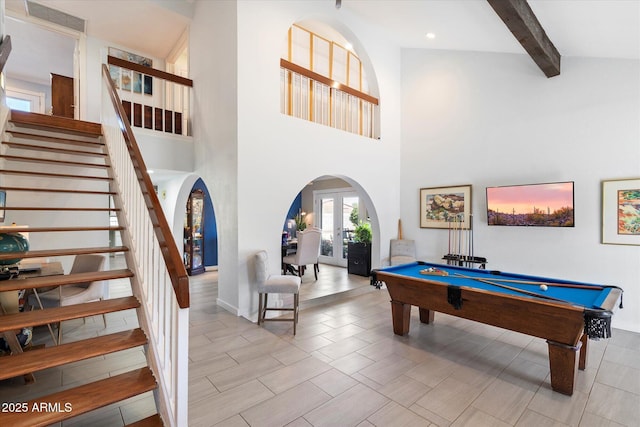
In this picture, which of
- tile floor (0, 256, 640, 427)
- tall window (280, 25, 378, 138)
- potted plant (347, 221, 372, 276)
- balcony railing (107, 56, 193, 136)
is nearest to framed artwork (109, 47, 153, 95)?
balcony railing (107, 56, 193, 136)

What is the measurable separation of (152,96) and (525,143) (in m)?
7.45

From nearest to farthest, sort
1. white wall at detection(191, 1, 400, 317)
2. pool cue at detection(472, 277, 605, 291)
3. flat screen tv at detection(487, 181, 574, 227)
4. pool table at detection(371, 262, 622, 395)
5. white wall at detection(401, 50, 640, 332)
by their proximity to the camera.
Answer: pool table at detection(371, 262, 622, 395) → pool cue at detection(472, 277, 605, 291) → white wall at detection(401, 50, 640, 332) → white wall at detection(191, 1, 400, 317) → flat screen tv at detection(487, 181, 574, 227)

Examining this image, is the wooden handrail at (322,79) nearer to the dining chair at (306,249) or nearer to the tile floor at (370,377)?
the dining chair at (306,249)

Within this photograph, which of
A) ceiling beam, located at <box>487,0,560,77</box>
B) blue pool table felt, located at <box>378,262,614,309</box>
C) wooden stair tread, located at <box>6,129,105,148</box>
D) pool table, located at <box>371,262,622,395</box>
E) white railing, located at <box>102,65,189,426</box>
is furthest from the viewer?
wooden stair tread, located at <box>6,129,105,148</box>

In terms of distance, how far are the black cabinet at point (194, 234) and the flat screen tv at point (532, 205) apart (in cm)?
652

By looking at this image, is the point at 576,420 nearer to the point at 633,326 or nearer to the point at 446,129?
the point at 633,326

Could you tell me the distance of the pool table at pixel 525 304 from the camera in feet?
7.70

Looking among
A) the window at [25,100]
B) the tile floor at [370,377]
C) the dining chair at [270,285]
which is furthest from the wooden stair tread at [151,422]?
the window at [25,100]

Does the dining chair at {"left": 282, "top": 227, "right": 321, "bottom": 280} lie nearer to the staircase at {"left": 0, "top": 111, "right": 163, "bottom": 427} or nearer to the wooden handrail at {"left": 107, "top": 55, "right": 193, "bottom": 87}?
the staircase at {"left": 0, "top": 111, "right": 163, "bottom": 427}

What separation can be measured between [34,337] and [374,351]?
4008mm

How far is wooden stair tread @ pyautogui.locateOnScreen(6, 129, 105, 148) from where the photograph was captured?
378 centimetres

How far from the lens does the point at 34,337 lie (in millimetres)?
3498

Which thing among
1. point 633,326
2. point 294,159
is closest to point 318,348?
point 294,159

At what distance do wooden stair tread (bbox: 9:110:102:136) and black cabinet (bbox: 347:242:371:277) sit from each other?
550cm
